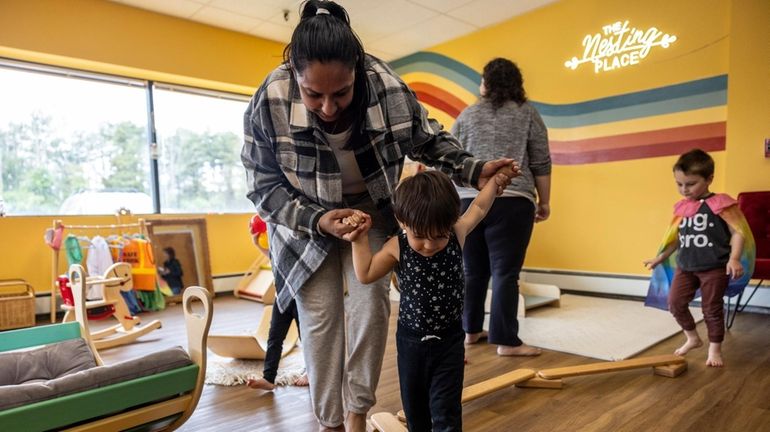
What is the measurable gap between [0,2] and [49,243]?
178 cm

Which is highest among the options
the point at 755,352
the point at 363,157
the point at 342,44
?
the point at 342,44

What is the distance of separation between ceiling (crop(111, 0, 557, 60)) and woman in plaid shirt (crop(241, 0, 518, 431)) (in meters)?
3.12

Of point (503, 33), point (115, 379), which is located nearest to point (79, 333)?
point (115, 379)

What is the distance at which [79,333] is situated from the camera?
186 centimetres

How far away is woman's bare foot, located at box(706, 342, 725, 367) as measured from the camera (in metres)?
2.01

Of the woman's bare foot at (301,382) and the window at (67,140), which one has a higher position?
the window at (67,140)

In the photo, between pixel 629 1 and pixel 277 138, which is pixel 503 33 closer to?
pixel 629 1

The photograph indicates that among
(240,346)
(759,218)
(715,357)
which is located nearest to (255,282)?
(240,346)

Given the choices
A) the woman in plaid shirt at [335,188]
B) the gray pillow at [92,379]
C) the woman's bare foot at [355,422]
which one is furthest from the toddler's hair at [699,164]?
the gray pillow at [92,379]

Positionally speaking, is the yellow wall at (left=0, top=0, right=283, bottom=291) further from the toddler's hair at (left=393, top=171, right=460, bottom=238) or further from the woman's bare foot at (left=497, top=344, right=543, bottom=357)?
the toddler's hair at (left=393, top=171, right=460, bottom=238)

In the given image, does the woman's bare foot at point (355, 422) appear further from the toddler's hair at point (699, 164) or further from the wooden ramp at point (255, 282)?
the wooden ramp at point (255, 282)

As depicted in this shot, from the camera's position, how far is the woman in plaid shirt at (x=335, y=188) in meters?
1.13

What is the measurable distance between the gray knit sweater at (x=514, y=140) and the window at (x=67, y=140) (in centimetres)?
329

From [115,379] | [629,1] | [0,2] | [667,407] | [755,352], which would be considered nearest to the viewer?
[115,379]
